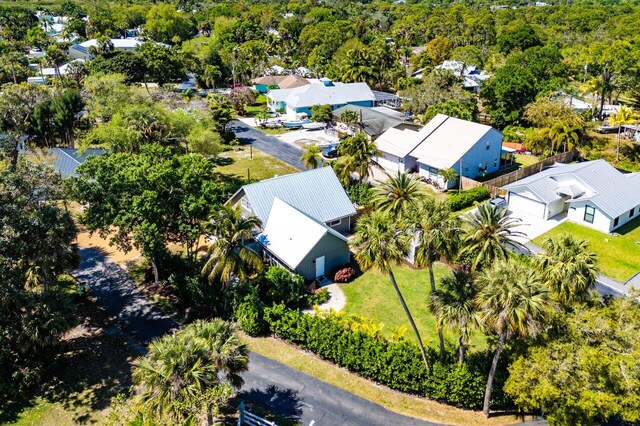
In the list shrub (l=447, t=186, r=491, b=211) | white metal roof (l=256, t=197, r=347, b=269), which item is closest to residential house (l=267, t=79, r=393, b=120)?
shrub (l=447, t=186, r=491, b=211)

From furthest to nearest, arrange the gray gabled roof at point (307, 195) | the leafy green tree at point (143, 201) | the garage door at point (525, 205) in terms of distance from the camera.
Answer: the garage door at point (525, 205) < the gray gabled roof at point (307, 195) < the leafy green tree at point (143, 201)

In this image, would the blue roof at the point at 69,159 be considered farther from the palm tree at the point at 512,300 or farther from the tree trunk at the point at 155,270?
the palm tree at the point at 512,300

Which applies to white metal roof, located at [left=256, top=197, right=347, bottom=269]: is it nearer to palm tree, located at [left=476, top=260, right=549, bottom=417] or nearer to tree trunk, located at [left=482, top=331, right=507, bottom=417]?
tree trunk, located at [left=482, top=331, right=507, bottom=417]

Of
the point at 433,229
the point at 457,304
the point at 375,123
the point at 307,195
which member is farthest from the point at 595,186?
the point at 375,123

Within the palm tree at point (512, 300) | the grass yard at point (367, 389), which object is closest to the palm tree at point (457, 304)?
the palm tree at point (512, 300)

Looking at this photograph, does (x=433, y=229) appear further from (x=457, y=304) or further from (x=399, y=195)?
(x=399, y=195)

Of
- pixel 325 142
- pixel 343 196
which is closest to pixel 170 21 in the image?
pixel 325 142
